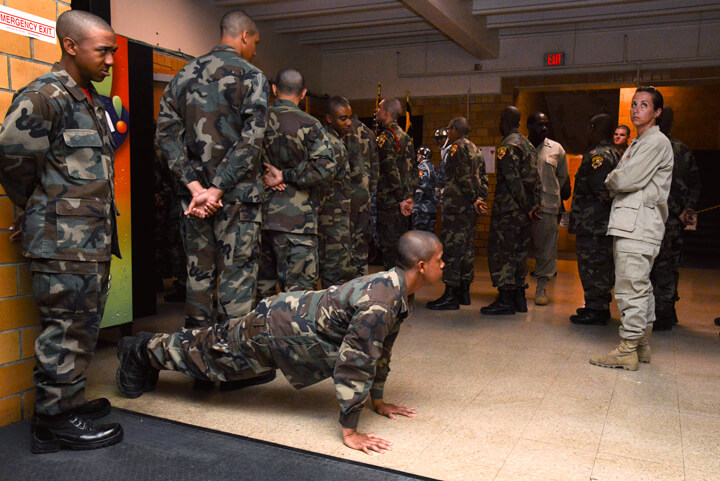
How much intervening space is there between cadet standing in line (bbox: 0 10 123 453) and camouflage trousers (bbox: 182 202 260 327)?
0.46 meters

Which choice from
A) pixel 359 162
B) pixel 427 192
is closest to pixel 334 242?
pixel 359 162

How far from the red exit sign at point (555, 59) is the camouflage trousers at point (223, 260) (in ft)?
22.2

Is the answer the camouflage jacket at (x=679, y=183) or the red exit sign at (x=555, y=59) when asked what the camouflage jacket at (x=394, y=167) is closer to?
the camouflage jacket at (x=679, y=183)

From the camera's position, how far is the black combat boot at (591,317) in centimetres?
443

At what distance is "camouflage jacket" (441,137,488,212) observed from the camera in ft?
15.8

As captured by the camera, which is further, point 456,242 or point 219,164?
point 456,242

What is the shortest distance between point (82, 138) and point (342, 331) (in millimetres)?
1174

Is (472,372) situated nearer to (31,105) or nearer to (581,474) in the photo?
(581,474)

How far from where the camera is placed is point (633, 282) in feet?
10.5

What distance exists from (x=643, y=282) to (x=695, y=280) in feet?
14.9

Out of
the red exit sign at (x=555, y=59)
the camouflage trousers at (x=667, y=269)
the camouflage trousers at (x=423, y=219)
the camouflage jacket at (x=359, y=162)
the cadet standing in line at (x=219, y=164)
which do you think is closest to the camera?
the cadet standing in line at (x=219, y=164)

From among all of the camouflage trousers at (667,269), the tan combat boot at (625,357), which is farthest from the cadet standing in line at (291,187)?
the camouflage trousers at (667,269)

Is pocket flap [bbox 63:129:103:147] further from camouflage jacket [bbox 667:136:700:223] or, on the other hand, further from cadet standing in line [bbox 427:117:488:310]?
camouflage jacket [bbox 667:136:700:223]

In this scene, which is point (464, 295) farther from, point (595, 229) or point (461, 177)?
point (595, 229)
